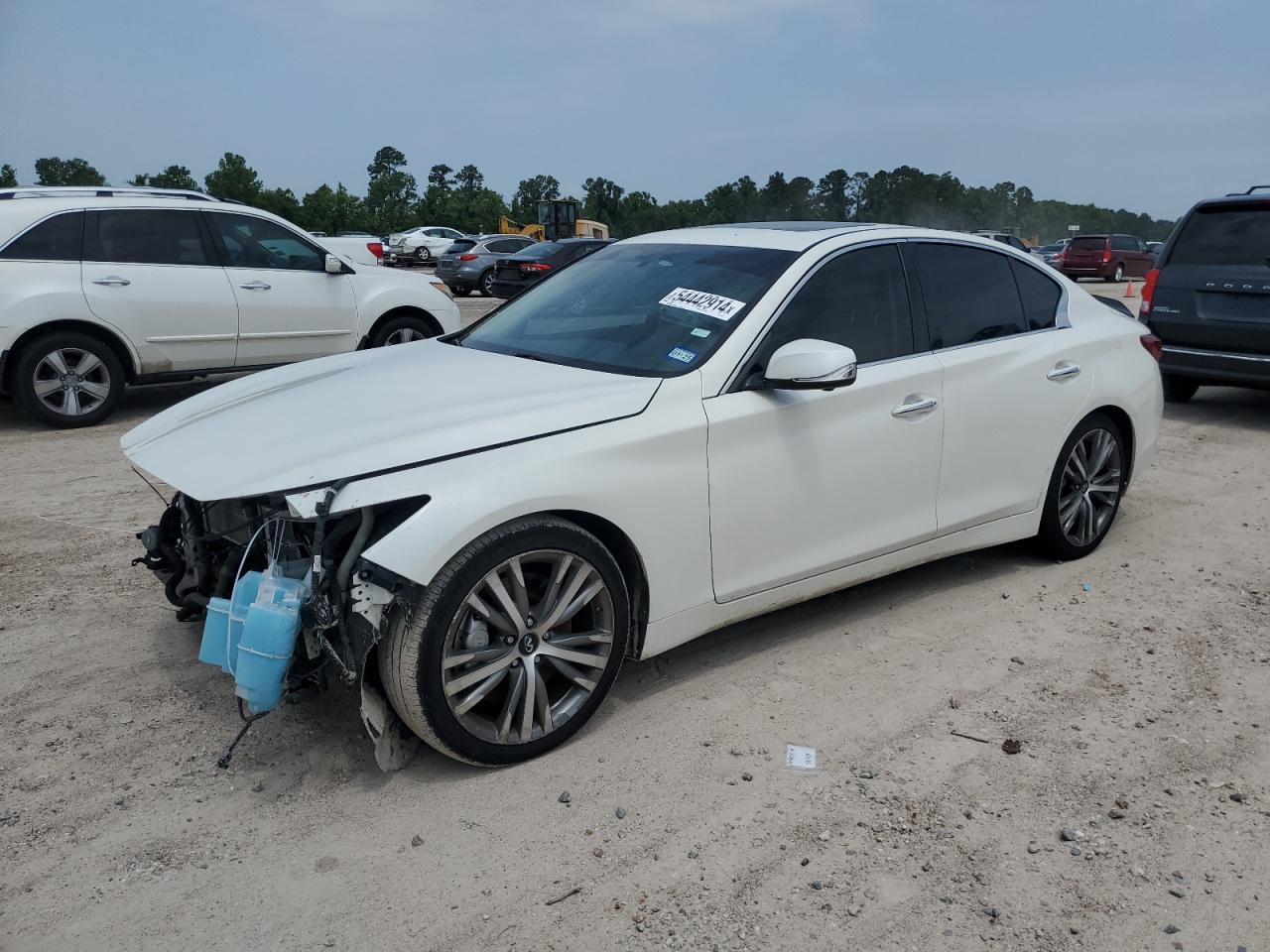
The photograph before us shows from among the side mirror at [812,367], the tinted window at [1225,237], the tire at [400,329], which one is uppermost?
the tinted window at [1225,237]

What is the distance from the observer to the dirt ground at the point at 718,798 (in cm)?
272

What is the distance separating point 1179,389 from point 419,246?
37.9 metres

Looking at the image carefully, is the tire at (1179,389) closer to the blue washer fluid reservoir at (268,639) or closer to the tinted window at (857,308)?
the tinted window at (857,308)

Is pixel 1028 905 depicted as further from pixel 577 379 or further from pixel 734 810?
pixel 577 379

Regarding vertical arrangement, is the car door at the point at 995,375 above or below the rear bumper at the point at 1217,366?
above

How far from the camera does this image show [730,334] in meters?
3.88

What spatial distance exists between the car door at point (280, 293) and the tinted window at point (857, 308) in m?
6.26

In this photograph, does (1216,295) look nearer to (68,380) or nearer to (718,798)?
(718,798)

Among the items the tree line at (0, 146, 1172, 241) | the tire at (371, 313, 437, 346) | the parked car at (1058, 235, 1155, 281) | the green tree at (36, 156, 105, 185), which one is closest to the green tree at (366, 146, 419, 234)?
the tree line at (0, 146, 1172, 241)

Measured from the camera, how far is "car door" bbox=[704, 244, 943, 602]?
3.78 metres

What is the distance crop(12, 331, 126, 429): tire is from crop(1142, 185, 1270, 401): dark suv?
8488 mm

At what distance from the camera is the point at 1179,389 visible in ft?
32.4

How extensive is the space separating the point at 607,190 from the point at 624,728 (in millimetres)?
112036

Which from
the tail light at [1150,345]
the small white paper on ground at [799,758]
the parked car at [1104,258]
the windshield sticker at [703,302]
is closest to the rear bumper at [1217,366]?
the tail light at [1150,345]
